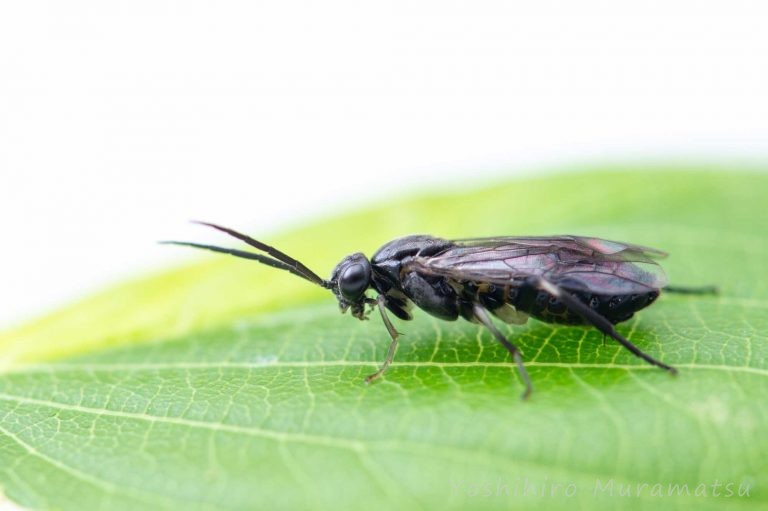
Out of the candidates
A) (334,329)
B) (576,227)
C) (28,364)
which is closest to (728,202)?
(576,227)

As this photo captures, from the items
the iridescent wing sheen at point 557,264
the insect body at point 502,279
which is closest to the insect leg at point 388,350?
the insect body at point 502,279

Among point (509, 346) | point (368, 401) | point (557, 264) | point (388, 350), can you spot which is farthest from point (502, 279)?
point (368, 401)

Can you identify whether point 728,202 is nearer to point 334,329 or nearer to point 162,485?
point 334,329

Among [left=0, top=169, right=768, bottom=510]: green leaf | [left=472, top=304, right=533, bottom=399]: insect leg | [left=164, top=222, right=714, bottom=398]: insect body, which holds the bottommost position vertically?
[left=0, top=169, right=768, bottom=510]: green leaf

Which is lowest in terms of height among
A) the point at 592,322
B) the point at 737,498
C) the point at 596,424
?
the point at 737,498

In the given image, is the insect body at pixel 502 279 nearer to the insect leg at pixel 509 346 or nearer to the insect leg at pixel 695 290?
the insect leg at pixel 509 346

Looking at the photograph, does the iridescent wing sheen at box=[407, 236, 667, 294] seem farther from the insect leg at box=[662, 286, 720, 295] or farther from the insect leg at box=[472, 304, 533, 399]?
the insect leg at box=[662, 286, 720, 295]

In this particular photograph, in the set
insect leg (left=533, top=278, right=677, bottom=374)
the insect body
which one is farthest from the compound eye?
insect leg (left=533, top=278, right=677, bottom=374)
